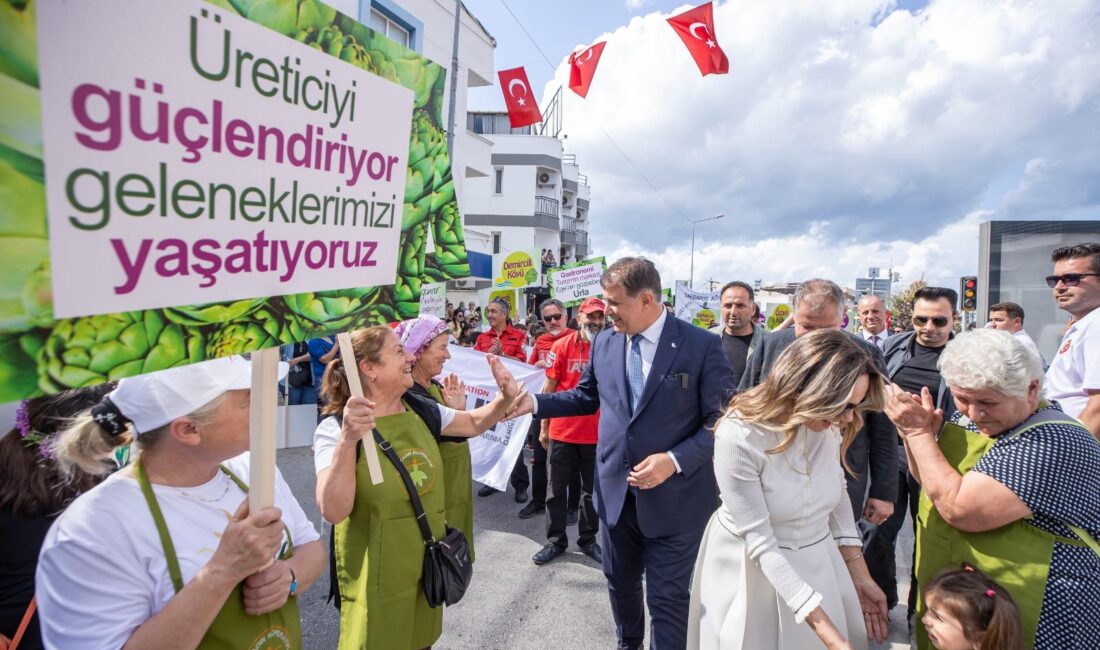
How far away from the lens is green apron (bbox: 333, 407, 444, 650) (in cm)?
215

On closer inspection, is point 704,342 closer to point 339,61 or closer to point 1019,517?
point 1019,517

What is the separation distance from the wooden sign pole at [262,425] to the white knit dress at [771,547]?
145 cm

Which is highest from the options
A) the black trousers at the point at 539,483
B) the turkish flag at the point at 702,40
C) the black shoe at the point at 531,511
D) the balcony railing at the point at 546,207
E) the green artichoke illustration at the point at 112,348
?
the balcony railing at the point at 546,207

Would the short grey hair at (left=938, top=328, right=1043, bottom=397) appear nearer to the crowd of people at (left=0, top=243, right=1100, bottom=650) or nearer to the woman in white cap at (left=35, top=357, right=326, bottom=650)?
the crowd of people at (left=0, top=243, right=1100, bottom=650)

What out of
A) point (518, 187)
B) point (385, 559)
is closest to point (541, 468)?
point (385, 559)

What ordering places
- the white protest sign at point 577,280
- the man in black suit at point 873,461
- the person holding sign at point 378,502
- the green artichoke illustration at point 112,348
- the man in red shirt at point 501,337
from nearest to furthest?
the green artichoke illustration at point 112,348
the person holding sign at point 378,502
the man in black suit at point 873,461
the man in red shirt at point 501,337
the white protest sign at point 577,280

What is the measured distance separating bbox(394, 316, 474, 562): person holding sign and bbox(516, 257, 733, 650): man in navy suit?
0.79 meters

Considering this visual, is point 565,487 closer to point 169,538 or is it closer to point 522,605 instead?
point 522,605

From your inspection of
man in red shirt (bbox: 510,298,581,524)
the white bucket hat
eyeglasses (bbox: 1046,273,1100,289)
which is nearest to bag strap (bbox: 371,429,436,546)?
the white bucket hat

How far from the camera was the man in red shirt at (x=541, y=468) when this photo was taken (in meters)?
5.42

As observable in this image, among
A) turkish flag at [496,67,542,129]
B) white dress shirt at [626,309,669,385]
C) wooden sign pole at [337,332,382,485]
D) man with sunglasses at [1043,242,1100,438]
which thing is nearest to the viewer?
wooden sign pole at [337,332,382,485]

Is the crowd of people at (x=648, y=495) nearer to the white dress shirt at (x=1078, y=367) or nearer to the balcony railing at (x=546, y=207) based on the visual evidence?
the white dress shirt at (x=1078, y=367)


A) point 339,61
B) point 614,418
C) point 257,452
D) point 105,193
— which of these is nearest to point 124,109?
point 105,193

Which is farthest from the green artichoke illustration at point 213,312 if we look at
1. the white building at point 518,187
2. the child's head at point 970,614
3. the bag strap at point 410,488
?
the white building at point 518,187
